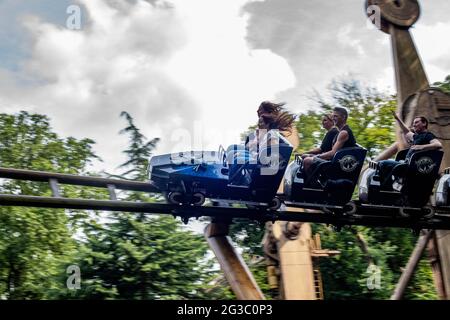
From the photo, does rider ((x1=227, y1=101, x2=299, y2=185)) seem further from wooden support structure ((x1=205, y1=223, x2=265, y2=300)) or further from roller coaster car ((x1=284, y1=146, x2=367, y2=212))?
wooden support structure ((x1=205, y1=223, x2=265, y2=300))

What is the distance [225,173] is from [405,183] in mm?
2142

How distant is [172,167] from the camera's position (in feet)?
20.2

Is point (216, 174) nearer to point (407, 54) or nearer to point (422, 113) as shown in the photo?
point (422, 113)

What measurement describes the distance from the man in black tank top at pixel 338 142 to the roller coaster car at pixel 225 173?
1.15 ft

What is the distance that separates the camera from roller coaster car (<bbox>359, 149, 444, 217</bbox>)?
6.83 metres

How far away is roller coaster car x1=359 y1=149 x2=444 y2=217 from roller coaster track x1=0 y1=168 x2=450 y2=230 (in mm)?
116

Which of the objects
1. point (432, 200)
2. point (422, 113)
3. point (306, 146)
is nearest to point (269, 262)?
point (432, 200)

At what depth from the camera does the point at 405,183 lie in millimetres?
6906

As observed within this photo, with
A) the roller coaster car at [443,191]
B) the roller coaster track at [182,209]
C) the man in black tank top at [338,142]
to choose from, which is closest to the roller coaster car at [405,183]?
the roller coaster track at [182,209]

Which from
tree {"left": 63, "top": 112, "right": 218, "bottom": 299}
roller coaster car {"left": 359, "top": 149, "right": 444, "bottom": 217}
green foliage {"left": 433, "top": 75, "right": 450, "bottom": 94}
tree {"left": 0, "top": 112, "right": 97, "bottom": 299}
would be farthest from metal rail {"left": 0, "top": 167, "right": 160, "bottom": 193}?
green foliage {"left": 433, "top": 75, "right": 450, "bottom": 94}

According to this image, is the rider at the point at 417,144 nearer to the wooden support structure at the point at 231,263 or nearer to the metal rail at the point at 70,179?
the wooden support structure at the point at 231,263

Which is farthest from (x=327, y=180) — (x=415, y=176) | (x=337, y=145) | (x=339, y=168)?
(x=415, y=176)

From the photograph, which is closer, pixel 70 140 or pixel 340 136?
pixel 340 136

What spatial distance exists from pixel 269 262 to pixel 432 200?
256 centimetres
